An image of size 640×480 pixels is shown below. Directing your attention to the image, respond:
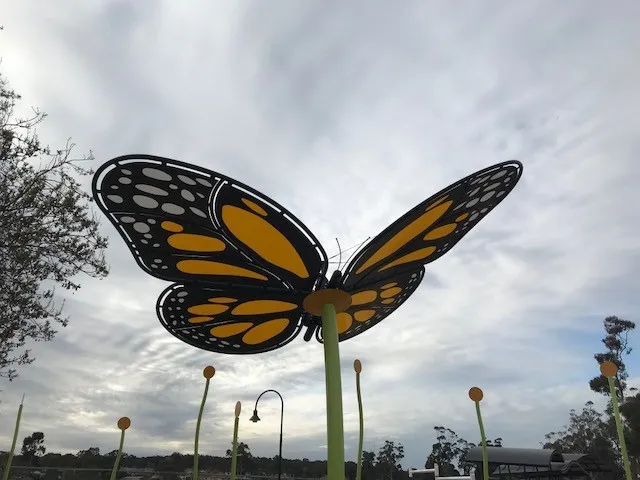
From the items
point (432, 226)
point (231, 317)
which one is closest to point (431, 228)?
point (432, 226)

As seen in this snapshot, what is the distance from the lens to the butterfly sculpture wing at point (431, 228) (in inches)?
176

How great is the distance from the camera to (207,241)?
4855mm

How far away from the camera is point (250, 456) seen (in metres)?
32.0

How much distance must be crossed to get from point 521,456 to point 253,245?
11985mm

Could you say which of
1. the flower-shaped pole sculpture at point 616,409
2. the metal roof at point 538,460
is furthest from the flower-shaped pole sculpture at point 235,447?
the metal roof at point 538,460

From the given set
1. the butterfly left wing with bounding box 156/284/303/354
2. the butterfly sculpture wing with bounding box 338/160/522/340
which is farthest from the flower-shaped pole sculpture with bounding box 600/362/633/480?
the butterfly left wing with bounding box 156/284/303/354

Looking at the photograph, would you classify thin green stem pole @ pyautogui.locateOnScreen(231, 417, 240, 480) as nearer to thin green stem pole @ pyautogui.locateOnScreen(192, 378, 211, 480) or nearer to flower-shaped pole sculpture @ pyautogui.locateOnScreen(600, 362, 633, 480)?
thin green stem pole @ pyautogui.locateOnScreen(192, 378, 211, 480)

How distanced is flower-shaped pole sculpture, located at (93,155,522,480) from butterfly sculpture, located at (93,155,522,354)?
0.04 ft

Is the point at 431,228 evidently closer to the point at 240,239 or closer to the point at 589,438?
the point at 240,239

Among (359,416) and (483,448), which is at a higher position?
(359,416)

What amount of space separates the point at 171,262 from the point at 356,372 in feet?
7.59

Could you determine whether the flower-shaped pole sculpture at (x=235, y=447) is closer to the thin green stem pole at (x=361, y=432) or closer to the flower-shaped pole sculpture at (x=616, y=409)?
the thin green stem pole at (x=361, y=432)

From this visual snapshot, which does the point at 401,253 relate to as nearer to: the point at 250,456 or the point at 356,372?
the point at 356,372

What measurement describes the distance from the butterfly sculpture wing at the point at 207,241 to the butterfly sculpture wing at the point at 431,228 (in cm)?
54
